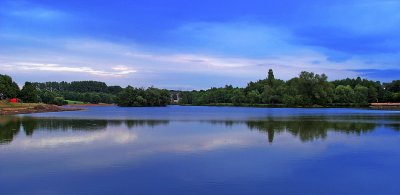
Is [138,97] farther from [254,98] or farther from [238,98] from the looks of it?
[254,98]

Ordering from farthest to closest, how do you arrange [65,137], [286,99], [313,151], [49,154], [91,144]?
[286,99], [65,137], [91,144], [313,151], [49,154]

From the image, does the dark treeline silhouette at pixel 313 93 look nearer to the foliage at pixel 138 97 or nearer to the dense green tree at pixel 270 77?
the dense green tree at pixel 270 77

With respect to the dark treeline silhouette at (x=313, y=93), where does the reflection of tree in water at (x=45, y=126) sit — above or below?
below

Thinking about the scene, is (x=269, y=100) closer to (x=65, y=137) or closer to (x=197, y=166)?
(x=65, y=137)

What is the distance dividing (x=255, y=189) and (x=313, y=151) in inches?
369

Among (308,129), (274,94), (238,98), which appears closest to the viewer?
(308,129)

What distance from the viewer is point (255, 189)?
12320 mm

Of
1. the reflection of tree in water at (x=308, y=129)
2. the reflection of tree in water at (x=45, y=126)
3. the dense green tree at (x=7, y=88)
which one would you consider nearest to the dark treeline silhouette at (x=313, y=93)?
the dense green tree at (x=7, y=88)

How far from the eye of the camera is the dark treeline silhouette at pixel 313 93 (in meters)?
115

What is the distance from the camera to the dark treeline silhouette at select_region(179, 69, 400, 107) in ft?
379

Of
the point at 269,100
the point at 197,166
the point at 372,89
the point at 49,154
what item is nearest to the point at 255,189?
the point at 197,166

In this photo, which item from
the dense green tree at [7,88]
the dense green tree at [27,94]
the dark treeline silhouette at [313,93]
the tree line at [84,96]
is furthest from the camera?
the dark treeline silhouette at [313,93]

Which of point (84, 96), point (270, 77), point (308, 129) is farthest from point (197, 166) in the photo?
point (84, 96)

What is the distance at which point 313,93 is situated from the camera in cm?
11444
